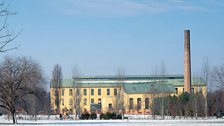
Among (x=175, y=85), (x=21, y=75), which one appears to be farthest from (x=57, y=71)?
(x=175, y=85)

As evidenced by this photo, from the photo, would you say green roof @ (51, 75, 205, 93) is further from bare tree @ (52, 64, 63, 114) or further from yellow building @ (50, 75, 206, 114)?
bare tree @ (52, 64, 63, 114)

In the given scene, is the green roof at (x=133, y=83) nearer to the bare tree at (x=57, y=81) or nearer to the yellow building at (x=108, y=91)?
the yellow building at (x=108, y=91)

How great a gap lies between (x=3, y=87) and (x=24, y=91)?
12.4ft

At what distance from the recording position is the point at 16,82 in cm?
5153

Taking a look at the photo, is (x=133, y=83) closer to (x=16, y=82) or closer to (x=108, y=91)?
(x=108, y=91)

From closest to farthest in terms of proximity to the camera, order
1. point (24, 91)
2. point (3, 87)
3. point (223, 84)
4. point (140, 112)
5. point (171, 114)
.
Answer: point (223, 84) < point (3, 87) < point (24, 91) < point (171, 114) < point (140, 112)

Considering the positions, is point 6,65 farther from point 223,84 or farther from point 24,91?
point 223,84

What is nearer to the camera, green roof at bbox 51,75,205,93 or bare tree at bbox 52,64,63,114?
bare tree at bbox 52,64,63,114

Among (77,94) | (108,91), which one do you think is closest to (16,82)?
(77,94)

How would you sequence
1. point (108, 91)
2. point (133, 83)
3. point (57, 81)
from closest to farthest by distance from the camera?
point (57, 81)
point (133, 83)
point (108, 91)

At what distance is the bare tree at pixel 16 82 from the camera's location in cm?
4922

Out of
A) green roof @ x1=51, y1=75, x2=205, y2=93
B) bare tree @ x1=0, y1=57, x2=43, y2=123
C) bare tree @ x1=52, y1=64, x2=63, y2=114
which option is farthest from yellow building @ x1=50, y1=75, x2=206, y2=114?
bare tree @ x1=0, y1=57, x2=43, y2=123

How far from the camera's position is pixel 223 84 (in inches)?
1564

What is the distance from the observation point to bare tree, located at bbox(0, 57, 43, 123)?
49.2 m
